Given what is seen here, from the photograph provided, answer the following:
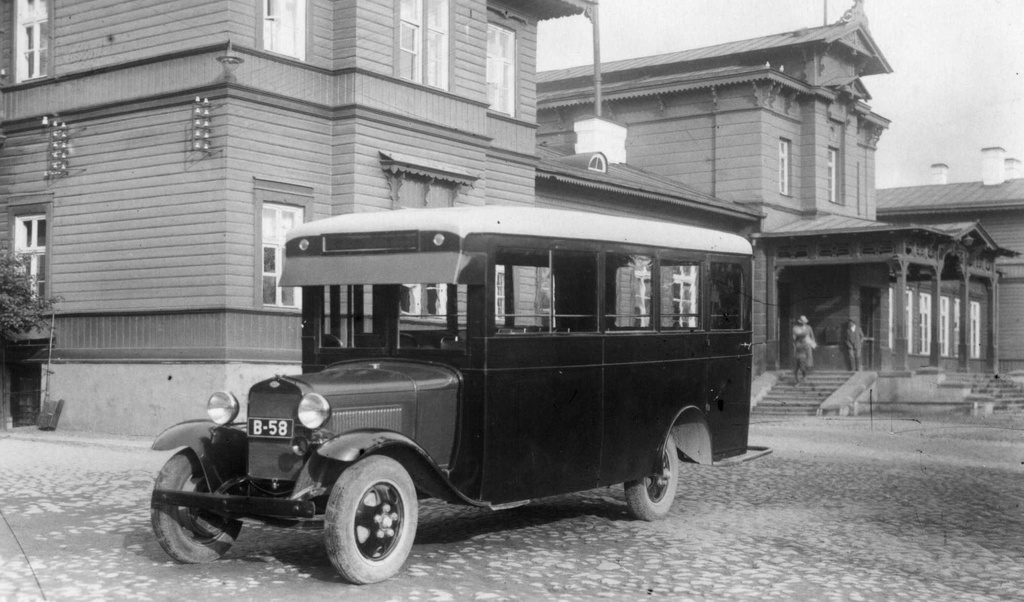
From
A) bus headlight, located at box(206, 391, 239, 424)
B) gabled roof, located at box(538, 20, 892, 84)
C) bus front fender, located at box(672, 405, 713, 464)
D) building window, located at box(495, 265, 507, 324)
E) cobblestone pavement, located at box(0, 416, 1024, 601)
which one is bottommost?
cobblestone pavement, located at box(0, 416, 1024, 601)

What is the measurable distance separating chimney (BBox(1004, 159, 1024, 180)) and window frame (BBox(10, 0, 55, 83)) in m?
40.1

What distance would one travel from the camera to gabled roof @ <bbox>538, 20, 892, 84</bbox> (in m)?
32.3

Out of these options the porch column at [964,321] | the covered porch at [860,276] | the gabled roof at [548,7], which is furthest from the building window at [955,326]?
the gabled roof at [548,7]

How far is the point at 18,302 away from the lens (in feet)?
58.3

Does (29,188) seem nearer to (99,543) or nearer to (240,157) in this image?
(240,157)

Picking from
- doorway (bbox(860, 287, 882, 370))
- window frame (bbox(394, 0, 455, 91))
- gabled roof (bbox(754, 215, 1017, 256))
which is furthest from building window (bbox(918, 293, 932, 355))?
window frame (bbox(394, 0, 455, 91))

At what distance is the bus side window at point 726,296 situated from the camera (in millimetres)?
10367

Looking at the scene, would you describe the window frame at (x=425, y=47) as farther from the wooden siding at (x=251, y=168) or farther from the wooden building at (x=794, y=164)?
the wooden building at (x=794, y=164)

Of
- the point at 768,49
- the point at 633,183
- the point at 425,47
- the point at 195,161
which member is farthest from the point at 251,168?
the point at 768,49

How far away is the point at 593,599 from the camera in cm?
660

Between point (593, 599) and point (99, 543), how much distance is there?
3633mm

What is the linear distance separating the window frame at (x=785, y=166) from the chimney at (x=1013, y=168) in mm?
20586

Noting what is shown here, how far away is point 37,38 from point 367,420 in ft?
48.1

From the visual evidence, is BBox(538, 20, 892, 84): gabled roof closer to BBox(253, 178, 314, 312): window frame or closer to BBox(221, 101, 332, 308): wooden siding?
BBox(221, 101, 332, 308): wooden siding
